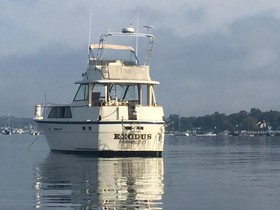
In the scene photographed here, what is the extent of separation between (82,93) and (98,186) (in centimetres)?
2483

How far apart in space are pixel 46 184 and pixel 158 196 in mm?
5477

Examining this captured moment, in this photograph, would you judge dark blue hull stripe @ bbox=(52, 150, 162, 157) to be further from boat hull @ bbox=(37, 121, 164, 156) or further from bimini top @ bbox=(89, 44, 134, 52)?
bimini top @ bbox=(89, 44, 134, 52)

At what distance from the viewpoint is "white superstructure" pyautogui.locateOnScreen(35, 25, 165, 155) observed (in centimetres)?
4588

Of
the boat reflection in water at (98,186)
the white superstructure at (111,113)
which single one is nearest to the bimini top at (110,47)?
the white superstructure at (111,113)

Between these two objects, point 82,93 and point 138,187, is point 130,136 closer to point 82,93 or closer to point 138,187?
point 82,93

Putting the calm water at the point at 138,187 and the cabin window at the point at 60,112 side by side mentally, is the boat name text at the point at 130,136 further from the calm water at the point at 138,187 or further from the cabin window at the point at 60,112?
the calm water at the point at 138,187

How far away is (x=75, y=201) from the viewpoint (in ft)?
67.3

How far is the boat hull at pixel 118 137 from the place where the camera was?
45719 millimetres

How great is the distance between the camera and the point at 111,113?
150 feet

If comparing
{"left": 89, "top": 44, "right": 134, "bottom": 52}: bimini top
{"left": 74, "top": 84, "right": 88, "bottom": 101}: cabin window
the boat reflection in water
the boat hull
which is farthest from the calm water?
{"left": 89, "top": 44, "right": 134, "bottom": 52}: bimini top

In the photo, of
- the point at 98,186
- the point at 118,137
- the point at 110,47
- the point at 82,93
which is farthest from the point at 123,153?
the point at 98,186

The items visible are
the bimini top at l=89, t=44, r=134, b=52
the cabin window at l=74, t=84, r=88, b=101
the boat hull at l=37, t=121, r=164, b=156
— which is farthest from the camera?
the bimini top at l=89, t=44, r=134, b=52

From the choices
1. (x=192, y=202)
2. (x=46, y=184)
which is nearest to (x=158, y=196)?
(x=192, y=202)

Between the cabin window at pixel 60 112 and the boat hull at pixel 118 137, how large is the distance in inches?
33.0
